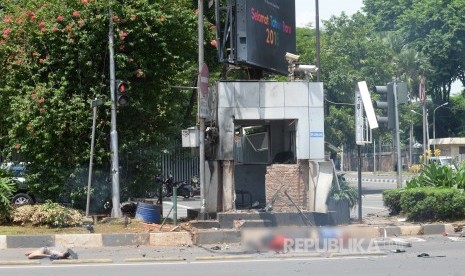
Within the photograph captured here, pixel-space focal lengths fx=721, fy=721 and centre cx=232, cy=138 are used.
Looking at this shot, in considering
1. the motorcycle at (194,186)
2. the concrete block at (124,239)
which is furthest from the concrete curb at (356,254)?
the motorcycle at (194,186)

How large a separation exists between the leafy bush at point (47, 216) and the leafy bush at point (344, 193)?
17.8 ft

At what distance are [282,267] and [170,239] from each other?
12.5 feet

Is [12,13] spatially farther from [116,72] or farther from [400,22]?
[400,22]

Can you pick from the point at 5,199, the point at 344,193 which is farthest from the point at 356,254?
the point at 5,199

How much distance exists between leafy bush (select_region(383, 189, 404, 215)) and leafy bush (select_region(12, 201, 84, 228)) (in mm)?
7459

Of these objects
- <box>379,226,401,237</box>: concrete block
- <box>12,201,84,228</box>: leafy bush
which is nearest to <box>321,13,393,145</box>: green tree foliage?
<box>379,226,401,237</box>: concrete block

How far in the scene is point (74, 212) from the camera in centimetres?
1462

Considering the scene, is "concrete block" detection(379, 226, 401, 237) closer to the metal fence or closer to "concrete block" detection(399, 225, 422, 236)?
"concrete block" detection(399, 225, 422, 236)

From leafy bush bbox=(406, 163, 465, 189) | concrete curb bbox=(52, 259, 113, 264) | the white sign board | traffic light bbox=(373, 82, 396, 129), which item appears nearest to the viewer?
concrete curb bbox=(52, 259, 113, 264)

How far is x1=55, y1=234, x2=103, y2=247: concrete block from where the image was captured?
13.3m

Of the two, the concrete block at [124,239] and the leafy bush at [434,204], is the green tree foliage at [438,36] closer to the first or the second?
the leafy bush at [434,204]

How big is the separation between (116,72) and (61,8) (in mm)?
1927

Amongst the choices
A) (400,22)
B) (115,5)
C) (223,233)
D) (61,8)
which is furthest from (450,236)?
(400,22)

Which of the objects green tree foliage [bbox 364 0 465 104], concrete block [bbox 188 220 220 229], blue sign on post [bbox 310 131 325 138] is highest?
green tree foliage [bbox 364 0 465 104]
